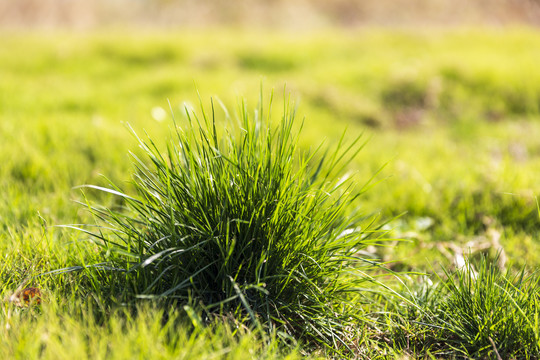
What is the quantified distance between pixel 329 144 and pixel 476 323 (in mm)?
896

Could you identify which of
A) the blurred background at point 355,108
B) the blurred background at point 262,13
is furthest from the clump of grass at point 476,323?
the blurred background at point 262,13

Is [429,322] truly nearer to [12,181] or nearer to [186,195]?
[186,195]

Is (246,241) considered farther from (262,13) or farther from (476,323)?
(262,13)

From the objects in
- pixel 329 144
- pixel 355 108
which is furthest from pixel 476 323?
pixel 355 108

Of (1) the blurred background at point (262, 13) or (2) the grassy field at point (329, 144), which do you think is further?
(1) the blurred background at point (262, 13)

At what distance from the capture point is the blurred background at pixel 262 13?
12195 mm

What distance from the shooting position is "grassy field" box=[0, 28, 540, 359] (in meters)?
1.63

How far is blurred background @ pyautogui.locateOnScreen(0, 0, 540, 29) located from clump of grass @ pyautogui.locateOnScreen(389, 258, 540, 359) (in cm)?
1125

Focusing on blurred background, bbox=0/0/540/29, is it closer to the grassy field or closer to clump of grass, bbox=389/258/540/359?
the grassy field

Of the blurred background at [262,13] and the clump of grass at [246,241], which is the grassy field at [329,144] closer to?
the clump of grass at [246,241]

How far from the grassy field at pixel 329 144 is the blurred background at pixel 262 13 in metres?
2.97

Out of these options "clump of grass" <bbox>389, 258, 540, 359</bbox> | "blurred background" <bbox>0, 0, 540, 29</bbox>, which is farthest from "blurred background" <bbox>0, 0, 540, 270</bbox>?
"blurred background" <bbox>0, 0, 540, 29</bbox>

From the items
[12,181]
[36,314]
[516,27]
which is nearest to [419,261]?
[36,314]

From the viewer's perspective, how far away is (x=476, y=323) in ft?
5.81
